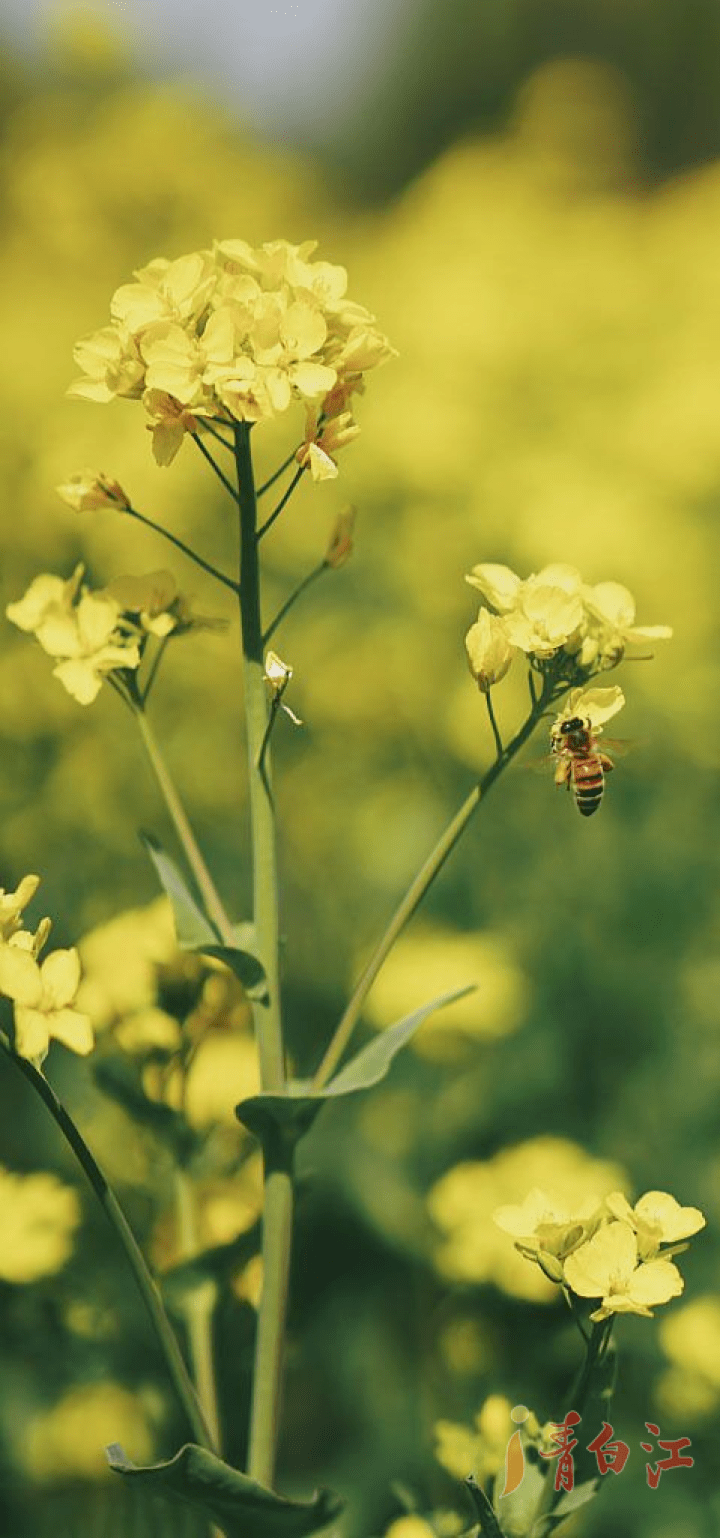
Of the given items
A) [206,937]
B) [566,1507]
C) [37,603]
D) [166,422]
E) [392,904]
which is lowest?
[392,904]

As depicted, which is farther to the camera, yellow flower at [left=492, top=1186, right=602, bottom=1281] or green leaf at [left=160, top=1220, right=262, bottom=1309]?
green leaf at [left=160, top=1220, right=262, bottom=1309]

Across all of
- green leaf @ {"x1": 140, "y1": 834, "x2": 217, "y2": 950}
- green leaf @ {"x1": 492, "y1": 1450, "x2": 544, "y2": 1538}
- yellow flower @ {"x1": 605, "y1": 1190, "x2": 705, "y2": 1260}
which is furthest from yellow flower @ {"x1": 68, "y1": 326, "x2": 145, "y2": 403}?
green leaf @ {"x1": 492, "y1": 1450, "x2": 544, "y2": 1538}

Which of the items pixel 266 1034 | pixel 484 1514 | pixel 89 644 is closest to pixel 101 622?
pixel 89 644

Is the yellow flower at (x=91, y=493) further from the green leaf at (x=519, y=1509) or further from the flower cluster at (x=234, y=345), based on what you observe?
the green leaf at (x=519, y=1509)

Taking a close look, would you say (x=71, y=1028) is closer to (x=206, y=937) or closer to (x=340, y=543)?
(x=206, y=937)

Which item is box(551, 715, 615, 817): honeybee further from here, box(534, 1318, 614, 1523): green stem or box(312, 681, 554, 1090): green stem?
box(534, 1318, 614, 1523): green stem

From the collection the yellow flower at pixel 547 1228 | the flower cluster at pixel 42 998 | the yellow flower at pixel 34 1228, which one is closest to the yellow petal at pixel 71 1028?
the flower cluster at pixel 42 998
